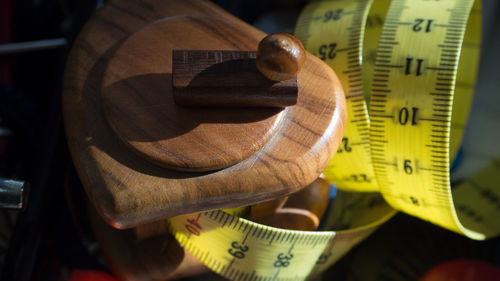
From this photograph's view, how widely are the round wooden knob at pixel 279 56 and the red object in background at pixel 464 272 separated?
1.21 ft

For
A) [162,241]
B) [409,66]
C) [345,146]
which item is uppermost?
[409,66]

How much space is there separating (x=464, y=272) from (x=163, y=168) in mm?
423

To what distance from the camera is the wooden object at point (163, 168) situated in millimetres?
448

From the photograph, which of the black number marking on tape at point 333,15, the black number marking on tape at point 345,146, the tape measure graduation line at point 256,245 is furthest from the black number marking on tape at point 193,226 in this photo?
the black number marking on tape at point 333,15

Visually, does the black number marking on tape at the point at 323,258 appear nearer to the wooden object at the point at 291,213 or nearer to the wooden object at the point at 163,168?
the wooden object at the point at 291,213

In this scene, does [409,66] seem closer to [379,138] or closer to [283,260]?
[379,138]

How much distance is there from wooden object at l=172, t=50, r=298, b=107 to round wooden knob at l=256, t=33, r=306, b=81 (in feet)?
0.06

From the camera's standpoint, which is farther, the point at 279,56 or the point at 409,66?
the point at 409,66

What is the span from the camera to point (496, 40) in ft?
2.85

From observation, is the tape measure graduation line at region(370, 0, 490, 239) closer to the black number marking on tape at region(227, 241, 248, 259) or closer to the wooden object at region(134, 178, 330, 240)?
the wooden object at region(134, 178, 330, 240)

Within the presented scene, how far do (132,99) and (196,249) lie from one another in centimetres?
24

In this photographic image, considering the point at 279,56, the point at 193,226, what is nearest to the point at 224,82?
the point at 279,56

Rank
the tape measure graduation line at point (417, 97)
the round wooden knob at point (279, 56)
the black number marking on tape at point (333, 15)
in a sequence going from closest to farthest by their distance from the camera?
1. the round wooden knob at point (279, 56)
2. the tape measure graduation line at point (417, 97)
3. the black number marking on tape at point (333, 15)

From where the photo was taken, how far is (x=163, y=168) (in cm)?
46
